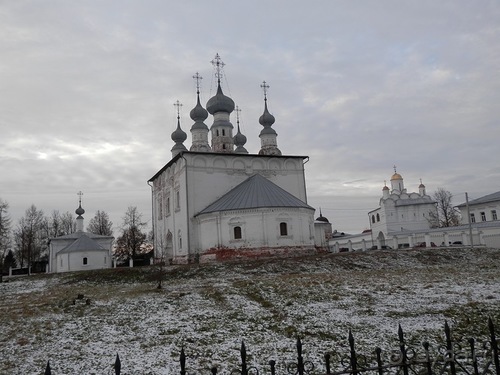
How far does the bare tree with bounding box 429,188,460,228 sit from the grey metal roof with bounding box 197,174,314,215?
3595cm

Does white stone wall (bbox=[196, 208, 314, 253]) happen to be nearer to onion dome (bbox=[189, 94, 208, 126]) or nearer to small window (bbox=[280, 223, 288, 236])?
small window (bbox=[280, 223, 288, 236])

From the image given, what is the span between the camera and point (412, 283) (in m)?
15.5

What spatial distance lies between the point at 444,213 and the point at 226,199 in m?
42.3

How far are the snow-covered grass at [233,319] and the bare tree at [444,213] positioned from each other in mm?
42991

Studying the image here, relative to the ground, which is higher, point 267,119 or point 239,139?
point 267,119

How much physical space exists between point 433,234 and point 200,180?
19.1 meters

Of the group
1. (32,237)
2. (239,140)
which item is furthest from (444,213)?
(32,237)

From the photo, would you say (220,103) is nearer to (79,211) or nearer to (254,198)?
(254,198)

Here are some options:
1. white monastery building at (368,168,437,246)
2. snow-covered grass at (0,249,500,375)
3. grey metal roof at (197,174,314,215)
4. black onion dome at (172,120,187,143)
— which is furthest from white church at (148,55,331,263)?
white monastery building at (368,168,437,246)

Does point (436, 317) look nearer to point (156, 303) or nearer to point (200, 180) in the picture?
point (156, 303)

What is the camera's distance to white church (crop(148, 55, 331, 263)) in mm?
28422

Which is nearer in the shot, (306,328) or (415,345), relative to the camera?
(415,345)

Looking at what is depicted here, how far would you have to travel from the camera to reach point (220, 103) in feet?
124

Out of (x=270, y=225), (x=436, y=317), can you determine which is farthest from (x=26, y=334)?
(x=270, y=225)
